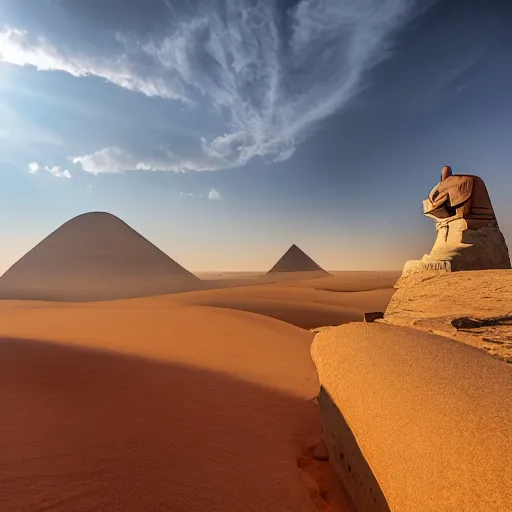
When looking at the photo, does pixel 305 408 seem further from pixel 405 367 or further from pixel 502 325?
pixel 502 325

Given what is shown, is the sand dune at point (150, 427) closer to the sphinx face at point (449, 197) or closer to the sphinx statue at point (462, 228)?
the sphinx statue at point (462, 228)

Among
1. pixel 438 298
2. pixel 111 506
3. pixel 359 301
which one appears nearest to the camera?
pixel 111 506

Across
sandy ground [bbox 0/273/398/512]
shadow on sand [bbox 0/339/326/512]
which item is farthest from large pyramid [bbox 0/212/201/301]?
shadow on sand [bbox 0/339/326/512]

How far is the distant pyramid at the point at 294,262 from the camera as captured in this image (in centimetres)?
5909

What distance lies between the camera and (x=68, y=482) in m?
1.78

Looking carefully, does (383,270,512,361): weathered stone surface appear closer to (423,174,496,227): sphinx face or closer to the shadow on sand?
the shadow on sand

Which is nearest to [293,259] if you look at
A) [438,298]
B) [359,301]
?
[359,301]

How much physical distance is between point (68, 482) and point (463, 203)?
30.5 ft

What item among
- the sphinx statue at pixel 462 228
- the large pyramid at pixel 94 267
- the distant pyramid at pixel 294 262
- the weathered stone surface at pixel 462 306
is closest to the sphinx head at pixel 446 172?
the sphinx statue at pixel 462 228

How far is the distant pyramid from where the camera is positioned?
59094 mm

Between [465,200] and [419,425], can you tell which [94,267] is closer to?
[465,200]

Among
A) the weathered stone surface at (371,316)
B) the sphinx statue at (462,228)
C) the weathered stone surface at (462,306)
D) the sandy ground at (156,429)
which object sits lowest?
Answer: the sandy ground at (156,429)

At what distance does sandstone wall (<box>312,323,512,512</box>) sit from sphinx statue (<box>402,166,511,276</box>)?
5.25 meters

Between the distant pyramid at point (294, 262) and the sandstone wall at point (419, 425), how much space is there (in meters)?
56.5
